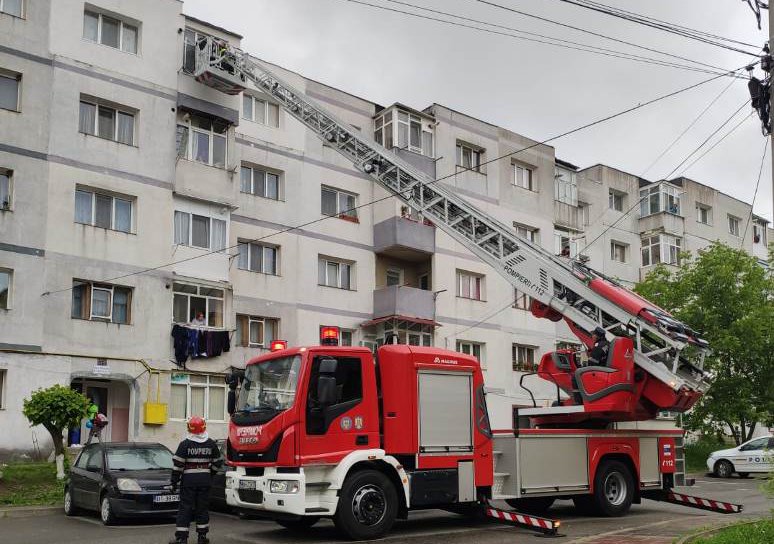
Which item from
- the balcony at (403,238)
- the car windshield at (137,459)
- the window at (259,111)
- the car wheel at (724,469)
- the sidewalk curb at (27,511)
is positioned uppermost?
the window at (259,111)

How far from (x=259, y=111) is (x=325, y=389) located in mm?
19965

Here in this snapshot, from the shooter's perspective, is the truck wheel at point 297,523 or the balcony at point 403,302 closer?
the truck wheel at point 297,523

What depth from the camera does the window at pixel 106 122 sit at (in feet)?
85.7

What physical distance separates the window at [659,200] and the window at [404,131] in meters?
16.0

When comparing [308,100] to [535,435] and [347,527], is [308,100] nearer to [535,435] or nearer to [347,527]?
[535,435]

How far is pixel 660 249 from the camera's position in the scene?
4475 cm

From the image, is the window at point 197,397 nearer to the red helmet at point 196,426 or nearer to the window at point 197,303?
the window at point 197,303

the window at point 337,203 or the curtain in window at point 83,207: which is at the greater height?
the window at point 337,203

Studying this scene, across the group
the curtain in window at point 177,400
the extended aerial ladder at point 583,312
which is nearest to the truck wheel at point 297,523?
the extended aerial ladder at point 583,312

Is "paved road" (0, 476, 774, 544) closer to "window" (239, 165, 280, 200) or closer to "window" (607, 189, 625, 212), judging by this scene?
"window" (239, 165, 280, 200)

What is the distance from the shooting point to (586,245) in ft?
140

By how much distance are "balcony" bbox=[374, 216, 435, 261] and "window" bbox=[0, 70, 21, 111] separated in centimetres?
1340

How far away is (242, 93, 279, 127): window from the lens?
30.8 m

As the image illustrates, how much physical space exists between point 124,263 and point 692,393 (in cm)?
1671
